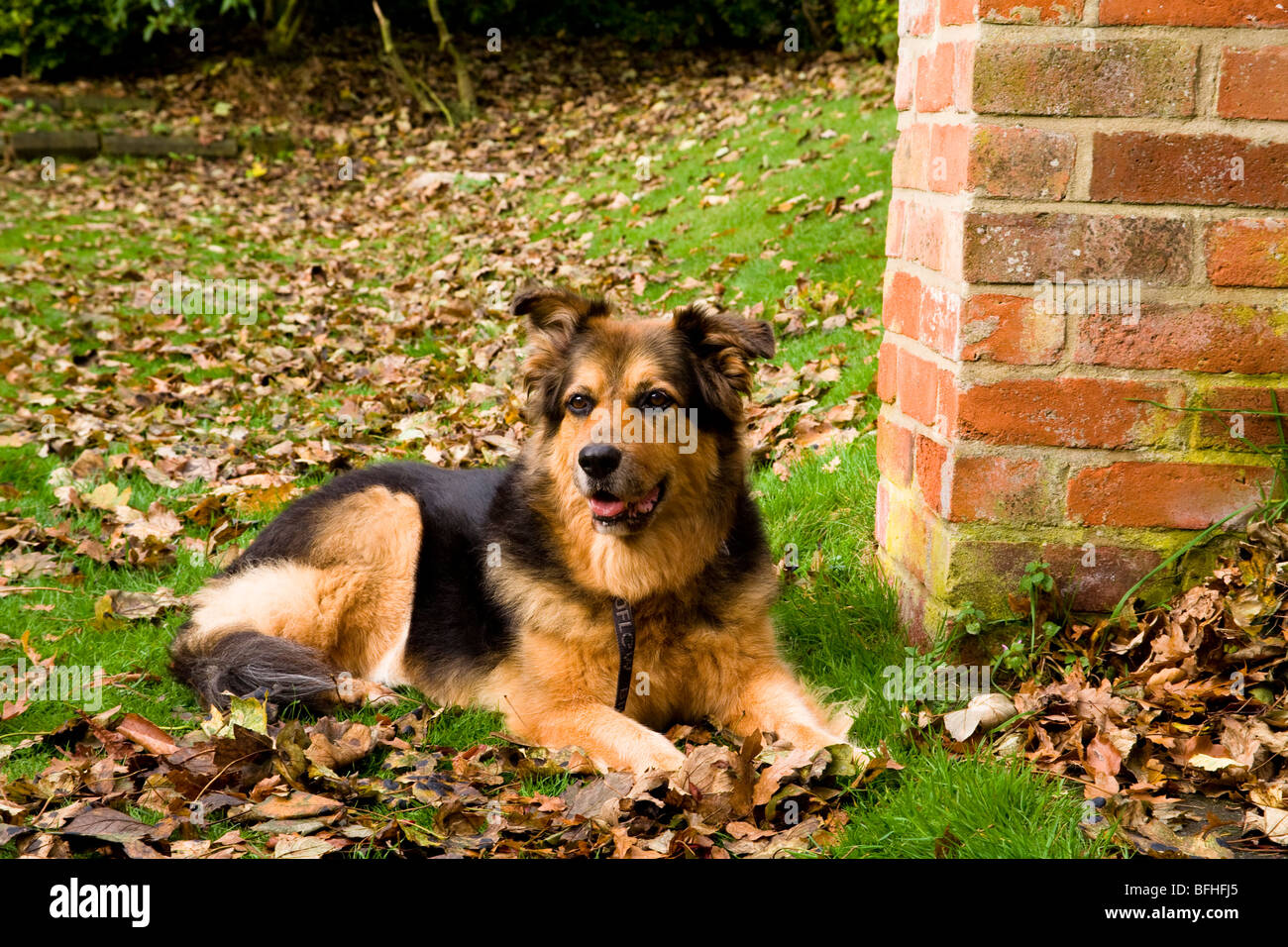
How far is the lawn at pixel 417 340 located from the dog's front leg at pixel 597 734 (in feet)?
0.50

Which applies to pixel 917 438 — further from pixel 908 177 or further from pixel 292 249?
pixel 292 249

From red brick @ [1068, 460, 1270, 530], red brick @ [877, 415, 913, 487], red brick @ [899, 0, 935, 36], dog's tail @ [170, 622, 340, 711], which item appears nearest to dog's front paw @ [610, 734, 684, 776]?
dog's tail @ [170, 622, 340, 711]

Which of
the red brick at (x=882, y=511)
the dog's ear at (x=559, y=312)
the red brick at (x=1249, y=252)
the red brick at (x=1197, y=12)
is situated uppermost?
the red brick at (x=1197, y=12)

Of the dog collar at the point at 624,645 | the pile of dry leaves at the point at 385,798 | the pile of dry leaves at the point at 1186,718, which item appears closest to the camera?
the pile of dry leaves at the point at 1186,718

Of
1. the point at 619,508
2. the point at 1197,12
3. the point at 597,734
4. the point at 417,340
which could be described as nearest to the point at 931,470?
the point at 619,508

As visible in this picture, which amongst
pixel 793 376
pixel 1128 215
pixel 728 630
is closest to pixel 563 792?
pixel 728 630

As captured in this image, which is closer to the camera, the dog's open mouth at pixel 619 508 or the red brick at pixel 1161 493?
the red brick at pixel 1161 493

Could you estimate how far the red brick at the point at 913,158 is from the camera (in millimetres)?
3561

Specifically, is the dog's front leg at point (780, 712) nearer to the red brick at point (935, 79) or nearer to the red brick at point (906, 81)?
the red brick at point (935, 79)

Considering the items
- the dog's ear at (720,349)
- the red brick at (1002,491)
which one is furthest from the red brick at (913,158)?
the red brick at (1002,491)

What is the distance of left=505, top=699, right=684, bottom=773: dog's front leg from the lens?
3309 mm

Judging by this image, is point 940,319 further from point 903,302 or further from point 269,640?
point 269,640

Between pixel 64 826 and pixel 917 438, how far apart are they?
2.86 m

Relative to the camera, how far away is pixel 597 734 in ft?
11.3
